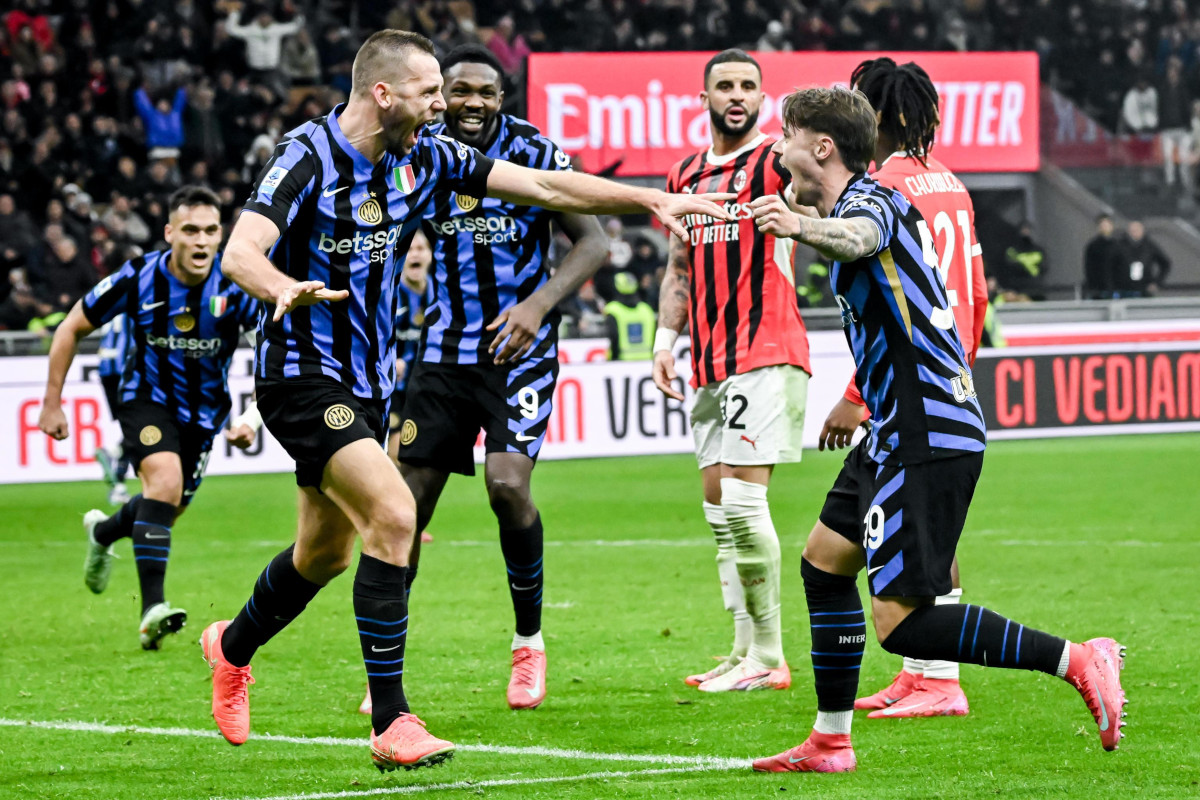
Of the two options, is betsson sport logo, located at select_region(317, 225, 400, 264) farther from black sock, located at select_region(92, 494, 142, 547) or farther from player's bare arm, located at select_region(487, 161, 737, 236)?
black sock, located at select_region(92, 494, 142, 547)

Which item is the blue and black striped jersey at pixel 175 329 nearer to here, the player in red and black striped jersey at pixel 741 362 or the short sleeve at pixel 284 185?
the player in red and black striped jersey at pixel 741 362

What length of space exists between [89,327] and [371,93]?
3.19m

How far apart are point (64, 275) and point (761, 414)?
1353cm

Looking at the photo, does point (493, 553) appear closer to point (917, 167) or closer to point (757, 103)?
point (757, 103)

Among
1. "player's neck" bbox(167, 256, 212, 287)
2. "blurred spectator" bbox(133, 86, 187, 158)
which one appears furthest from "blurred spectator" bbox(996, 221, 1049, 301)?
"player's neck" bbox(167, 256, 212, 287)

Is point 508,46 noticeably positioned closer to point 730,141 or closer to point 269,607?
point 730,141

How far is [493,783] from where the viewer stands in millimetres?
4734

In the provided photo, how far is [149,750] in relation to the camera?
17.5 feet

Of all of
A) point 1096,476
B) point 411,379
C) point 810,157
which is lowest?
point 1096,476

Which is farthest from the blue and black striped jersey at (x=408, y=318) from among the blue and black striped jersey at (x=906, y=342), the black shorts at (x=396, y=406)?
the blue and black striped jersey at (x=906, y=342)

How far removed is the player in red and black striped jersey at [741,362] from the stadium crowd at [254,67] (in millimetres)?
11733

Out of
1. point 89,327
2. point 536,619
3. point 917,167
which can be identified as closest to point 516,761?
point 536,619

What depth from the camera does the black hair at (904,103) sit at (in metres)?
5.63

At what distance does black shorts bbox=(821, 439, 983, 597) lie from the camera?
4.46 m
